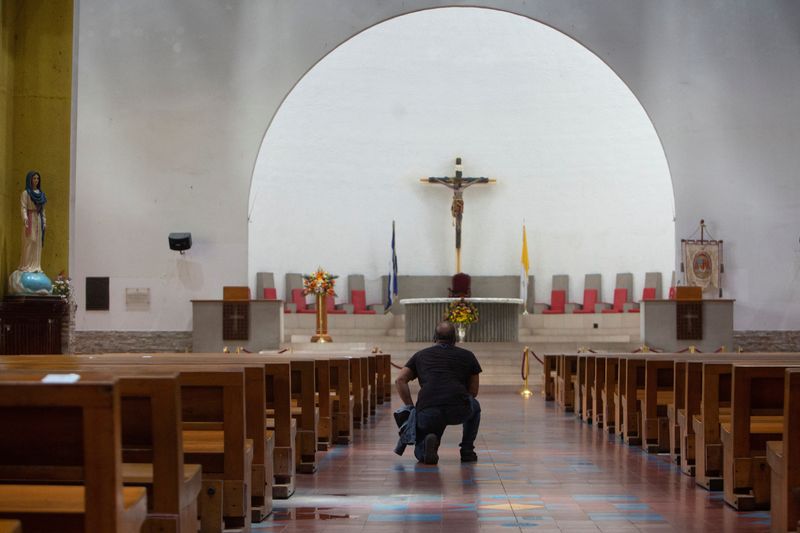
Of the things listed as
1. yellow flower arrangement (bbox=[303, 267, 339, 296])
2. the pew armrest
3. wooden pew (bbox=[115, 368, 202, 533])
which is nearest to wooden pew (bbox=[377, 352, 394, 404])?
yellow flower arrangement (bbox=[303, 267, 339, 296])

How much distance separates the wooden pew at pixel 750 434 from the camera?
169 inches

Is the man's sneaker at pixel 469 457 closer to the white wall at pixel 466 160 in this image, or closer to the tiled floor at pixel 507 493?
A: the tiled floor at pixel 507 493

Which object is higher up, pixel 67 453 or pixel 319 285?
pixel 319 285

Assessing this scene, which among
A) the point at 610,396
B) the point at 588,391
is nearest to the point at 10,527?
the point at 610,396

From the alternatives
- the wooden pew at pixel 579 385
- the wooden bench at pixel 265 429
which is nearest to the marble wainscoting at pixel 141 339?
the wooden pew at pixel 579 385

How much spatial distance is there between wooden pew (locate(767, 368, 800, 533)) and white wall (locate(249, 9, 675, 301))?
1528cm

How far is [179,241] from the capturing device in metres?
15.6

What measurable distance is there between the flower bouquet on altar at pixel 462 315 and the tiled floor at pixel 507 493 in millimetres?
8019

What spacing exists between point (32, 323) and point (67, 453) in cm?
1139

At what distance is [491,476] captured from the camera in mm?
5695

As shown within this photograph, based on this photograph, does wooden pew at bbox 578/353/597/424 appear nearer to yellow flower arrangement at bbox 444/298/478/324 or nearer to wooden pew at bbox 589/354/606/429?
wooden pew at bbox 589/354/606/429

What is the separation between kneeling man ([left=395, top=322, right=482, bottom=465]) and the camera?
628 cm

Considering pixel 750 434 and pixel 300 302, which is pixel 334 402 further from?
pixel 300 302

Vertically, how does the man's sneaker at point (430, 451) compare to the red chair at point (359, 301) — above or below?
below
